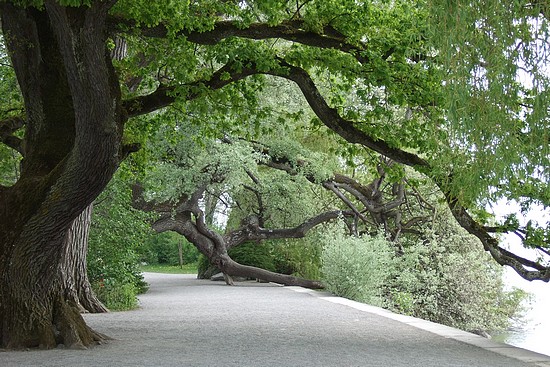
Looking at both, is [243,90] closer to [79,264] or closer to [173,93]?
[173,93]

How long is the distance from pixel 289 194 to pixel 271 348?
15.8 metres

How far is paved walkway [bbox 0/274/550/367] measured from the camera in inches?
327

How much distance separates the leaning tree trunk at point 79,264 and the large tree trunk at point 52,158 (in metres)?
3.26

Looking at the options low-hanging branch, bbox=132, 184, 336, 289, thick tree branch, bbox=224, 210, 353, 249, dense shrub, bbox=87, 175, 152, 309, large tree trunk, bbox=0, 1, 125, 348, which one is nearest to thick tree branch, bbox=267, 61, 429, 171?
large tree trunk, bbox=0, 1, 125, 348

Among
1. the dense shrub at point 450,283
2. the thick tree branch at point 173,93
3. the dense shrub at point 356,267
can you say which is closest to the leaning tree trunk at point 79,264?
the thick tree branch at point 173,93

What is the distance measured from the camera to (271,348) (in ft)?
30.9

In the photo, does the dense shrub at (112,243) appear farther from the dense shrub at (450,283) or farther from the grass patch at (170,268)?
the grass patch at (170,268)

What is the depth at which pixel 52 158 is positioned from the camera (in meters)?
10.3

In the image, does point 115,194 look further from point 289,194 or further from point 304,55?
point 289,194

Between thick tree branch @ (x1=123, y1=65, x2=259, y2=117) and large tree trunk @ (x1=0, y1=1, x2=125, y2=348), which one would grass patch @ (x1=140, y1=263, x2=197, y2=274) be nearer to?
thick tree branch @ (x1=123, y1=65, x2=259, y2=117)

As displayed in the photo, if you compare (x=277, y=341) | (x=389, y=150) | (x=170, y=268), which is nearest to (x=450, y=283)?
(x=389, y=150)

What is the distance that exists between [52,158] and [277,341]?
401 cm

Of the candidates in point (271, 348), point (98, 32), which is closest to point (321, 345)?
point (271, 348)

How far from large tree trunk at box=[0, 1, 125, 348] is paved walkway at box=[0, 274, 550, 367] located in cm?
70
